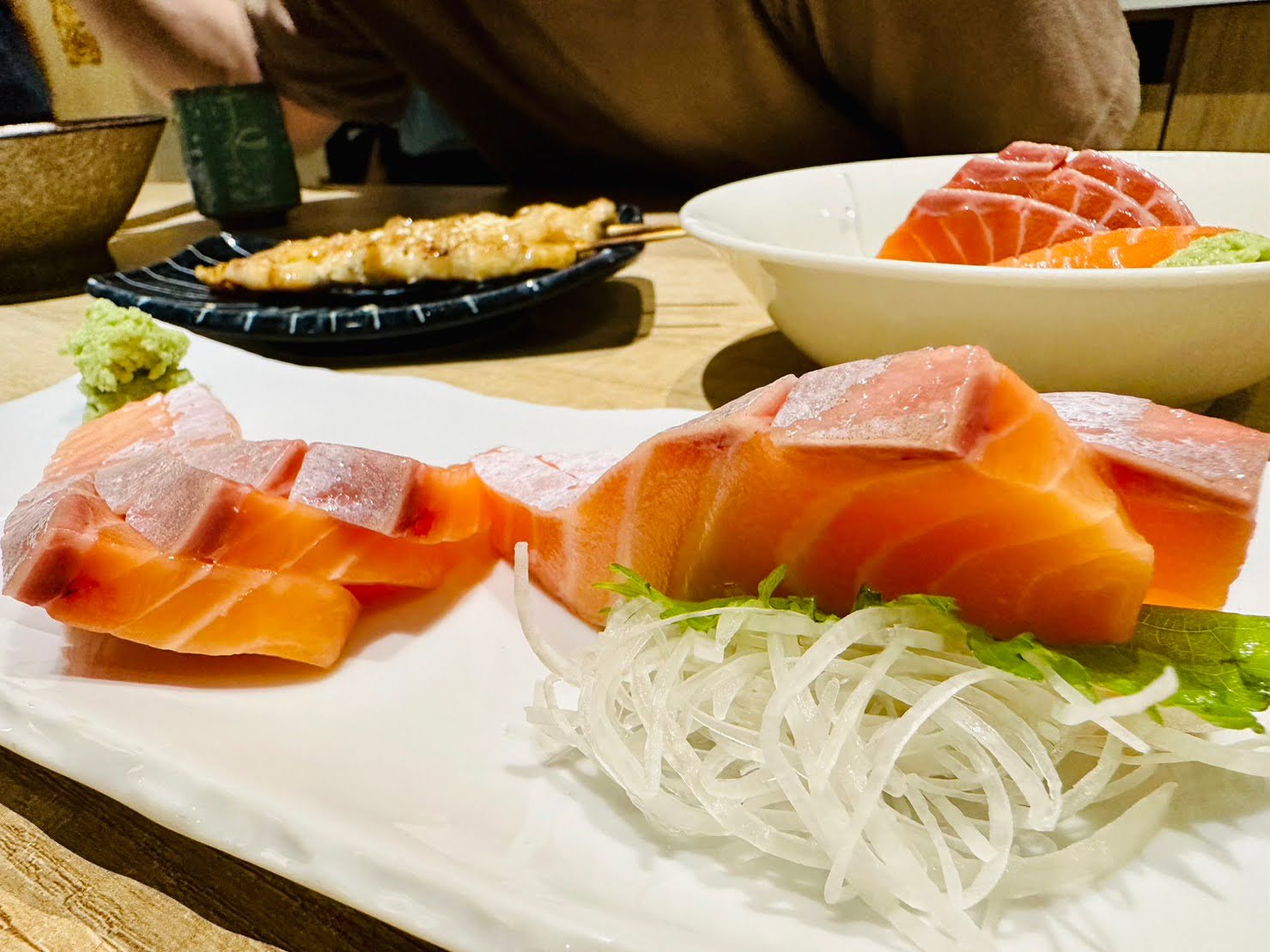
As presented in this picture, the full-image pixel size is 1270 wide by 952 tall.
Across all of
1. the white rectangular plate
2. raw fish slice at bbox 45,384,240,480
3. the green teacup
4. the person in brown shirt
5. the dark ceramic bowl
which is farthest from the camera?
the green teacup

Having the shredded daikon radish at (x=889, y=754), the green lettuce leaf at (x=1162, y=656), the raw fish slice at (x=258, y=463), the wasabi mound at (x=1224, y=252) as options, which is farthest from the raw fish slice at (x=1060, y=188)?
the raw fish slice at (x=258, y=463)

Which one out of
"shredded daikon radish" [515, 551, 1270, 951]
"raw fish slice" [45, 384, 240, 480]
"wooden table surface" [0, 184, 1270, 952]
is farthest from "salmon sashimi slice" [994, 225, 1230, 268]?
"raw fish slice" [45, 384, 240, 480]

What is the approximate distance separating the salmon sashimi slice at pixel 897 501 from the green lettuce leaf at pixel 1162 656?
38 millimetres

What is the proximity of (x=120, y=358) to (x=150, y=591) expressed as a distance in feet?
3.05

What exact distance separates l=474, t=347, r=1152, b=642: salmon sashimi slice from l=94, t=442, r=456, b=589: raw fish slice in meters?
0.33

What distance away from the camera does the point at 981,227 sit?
171 cm

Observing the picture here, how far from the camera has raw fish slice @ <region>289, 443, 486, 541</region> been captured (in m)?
1.14

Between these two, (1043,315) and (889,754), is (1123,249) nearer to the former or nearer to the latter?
(1043,315)

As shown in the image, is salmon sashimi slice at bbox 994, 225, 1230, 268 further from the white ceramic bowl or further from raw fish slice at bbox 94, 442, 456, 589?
raw fish slice at bbox 94, 442, 456, 589

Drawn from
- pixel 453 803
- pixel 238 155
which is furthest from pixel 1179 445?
pixel 238 155

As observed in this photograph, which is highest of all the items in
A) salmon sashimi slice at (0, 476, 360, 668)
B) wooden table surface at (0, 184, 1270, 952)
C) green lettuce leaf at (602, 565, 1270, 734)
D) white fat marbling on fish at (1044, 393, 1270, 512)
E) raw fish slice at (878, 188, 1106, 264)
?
white fat marbling on fish at (1044, 393, 1270, 512)

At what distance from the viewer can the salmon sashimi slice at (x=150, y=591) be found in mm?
990

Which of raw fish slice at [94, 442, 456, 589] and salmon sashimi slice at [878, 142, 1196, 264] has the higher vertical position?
salmon sashimi slice at [878, 142, 1196, 264]

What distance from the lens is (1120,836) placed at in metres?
0.72
